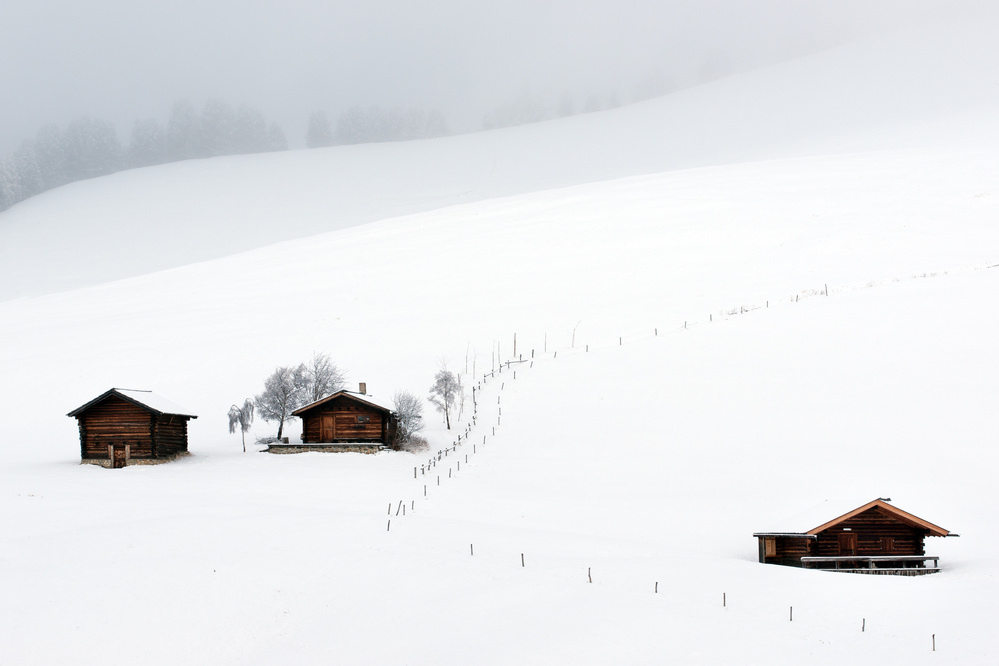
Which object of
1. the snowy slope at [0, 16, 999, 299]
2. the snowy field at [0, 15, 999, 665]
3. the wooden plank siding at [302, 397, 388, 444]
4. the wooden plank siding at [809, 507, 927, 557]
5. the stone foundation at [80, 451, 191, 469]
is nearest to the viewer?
the snowy field at [0, 15, 999, 665]

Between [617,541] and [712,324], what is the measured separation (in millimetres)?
27206

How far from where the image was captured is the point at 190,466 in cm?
3450

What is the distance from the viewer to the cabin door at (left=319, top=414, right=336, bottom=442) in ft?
125

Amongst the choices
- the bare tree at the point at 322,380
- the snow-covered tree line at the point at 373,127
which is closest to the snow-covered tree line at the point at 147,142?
the snow-covered tree line at the point at 373,127

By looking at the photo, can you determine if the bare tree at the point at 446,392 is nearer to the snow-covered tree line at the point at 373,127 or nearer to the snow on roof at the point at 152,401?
the snow on roof at the point at 152,401

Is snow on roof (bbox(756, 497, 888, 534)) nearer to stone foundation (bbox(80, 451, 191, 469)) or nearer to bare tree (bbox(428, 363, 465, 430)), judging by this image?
bare tree (bbox(428, 363, 465, 430))

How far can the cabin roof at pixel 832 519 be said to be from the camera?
2291 cm

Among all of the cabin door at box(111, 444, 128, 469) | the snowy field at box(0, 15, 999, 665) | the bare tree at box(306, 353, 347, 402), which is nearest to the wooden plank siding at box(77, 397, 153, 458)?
the cabin door at box(111, 444, 128, 469)

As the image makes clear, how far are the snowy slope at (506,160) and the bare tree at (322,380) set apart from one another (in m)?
49.9

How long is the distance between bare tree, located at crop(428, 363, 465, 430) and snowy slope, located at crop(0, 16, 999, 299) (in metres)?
55.1

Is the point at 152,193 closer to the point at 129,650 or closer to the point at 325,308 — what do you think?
the point at 325,308

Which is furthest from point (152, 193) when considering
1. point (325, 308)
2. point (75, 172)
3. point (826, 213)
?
point (826, 213)

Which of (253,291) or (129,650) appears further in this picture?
(253,291)

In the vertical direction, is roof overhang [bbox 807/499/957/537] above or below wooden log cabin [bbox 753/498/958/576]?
above
